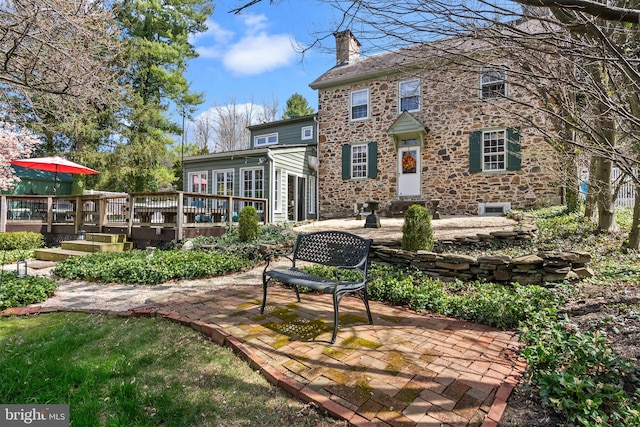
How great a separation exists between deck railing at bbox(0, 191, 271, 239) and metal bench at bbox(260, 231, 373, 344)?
5.10 m

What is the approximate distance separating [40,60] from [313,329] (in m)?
A: 5.20

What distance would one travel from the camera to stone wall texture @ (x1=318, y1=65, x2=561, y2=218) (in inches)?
431

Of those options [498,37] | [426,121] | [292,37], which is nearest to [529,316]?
[498,37]

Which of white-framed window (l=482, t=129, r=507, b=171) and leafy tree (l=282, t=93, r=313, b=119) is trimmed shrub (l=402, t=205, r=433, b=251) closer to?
white-framed window (l=482, t=129, r=507, b=171)

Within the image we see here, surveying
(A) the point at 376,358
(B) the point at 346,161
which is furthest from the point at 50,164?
(A) the point at 376,358

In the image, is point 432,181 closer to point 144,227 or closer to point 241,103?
point 144,227

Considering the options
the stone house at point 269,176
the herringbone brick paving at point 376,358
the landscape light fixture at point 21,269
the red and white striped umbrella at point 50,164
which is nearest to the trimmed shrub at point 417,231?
the herringbone brick paving at point 376,358

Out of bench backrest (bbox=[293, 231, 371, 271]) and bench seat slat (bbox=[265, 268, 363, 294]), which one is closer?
bench seat slat (bbox=[265, 268, 363, 294])

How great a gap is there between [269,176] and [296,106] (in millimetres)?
19146

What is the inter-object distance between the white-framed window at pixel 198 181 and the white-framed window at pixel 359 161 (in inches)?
265

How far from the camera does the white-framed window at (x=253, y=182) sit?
516 inches

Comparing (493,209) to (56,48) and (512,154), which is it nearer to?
(512,154)

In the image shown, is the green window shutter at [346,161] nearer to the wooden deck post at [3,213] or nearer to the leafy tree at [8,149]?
the wooden deck post at [3,213]
